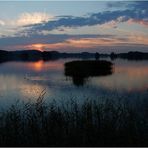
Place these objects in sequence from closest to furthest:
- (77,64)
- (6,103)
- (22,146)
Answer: (22,146) → (6,103) → (77,64)

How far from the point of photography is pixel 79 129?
13.3m

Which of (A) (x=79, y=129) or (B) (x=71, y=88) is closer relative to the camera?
(A) (x=79, y=129)

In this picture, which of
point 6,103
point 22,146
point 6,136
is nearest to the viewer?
point 22,146

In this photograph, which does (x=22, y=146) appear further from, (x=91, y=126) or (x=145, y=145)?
(x=145, y=145)

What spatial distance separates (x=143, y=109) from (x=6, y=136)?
819 centimetres

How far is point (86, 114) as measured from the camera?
14625mm

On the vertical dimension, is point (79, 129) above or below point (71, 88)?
above

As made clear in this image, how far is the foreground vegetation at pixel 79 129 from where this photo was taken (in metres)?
12.4

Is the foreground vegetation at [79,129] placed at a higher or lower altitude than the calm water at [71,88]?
higher

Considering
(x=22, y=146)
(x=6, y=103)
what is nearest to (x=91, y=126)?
(x=22, y=146)

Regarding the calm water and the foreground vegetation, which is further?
the calm water

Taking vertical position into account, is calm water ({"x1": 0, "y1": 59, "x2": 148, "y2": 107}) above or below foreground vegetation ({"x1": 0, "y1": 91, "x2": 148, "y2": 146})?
below

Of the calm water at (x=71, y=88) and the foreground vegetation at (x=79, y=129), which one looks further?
the calm water at (x=71, y=88)

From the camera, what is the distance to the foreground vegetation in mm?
12391
